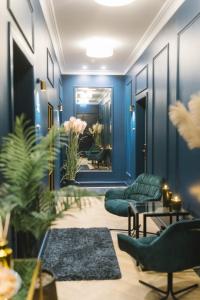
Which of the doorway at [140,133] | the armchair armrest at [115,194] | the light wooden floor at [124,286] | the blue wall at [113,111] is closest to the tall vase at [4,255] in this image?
the light wooden floor at [124,286]

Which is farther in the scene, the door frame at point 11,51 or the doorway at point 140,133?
the doorway at point 140,133

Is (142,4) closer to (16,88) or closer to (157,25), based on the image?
(157,25)

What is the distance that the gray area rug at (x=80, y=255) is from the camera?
313cm

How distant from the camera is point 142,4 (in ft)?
13.1

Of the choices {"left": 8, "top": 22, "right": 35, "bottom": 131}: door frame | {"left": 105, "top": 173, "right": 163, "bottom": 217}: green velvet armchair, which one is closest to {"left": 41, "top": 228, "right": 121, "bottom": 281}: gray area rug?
{"left": 105, "top": 173, "right": 163, "bottom": 217}: green velvet armchair

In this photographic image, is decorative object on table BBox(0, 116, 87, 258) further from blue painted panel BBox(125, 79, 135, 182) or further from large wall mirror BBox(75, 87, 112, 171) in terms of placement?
large wall mirror BBox(75, 87, 112, 171)

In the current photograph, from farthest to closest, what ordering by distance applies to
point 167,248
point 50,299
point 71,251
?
point 71,251 → point 167,248 → point 50,299

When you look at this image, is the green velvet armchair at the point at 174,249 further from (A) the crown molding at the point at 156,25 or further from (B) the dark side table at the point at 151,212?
(A) the crown molding at the point at 156,25

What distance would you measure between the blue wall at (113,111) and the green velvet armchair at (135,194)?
3680mm

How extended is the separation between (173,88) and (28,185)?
3014 mm

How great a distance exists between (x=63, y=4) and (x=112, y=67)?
3664 mm

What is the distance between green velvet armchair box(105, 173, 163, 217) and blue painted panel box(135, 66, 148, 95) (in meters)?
1.76

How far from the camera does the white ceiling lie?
4.01 metres

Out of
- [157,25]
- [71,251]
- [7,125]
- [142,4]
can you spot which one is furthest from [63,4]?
[71,251]
